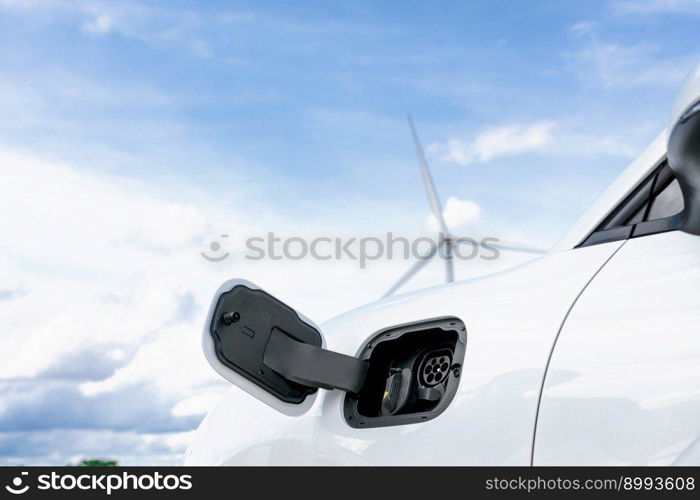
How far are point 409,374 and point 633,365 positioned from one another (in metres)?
0.78

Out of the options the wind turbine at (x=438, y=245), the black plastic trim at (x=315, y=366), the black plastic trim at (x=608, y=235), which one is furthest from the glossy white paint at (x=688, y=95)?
the wind turbine at (x=438, y=245)

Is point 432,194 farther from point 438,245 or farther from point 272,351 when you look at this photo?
point 272,351

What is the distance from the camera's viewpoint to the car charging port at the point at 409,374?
2.37m

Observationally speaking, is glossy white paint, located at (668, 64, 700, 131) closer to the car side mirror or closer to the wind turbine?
the car side mirror

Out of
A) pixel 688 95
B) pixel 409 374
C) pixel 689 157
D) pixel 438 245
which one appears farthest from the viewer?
pixel 438 245

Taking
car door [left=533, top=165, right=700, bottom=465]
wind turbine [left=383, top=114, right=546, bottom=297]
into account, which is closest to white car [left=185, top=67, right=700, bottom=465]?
car door [left=533, top=165, right=700, bottom=465]

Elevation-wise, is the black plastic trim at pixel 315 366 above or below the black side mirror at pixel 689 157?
above

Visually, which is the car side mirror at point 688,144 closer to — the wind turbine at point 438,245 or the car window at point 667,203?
the car window at point 667,203

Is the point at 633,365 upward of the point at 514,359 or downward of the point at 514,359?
downward

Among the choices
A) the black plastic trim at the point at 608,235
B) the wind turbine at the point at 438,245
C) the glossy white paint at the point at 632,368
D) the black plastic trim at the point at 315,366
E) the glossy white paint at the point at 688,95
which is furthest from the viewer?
the wind turbine at the point at 438,245

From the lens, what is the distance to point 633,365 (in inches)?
75.0

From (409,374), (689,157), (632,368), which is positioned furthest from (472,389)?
(689,157)

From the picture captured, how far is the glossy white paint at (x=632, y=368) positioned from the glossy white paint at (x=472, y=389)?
0.07 meters

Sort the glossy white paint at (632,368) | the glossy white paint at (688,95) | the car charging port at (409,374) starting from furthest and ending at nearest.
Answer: the car charging port at (409,374) → the glossy white paint at (632,368) → the glossy white paint at (688,95)
